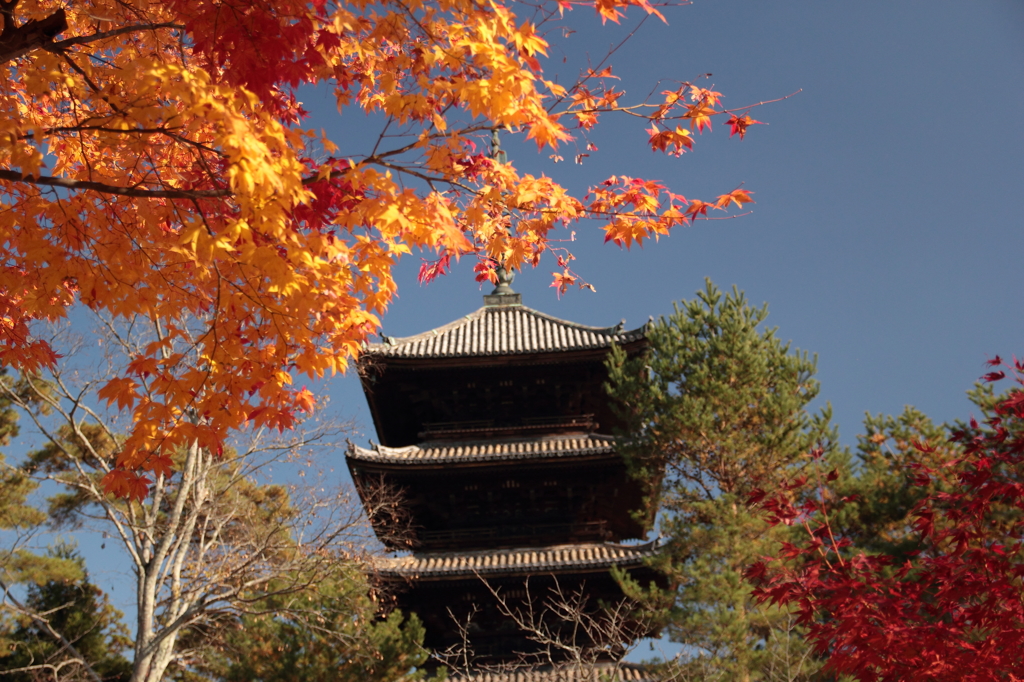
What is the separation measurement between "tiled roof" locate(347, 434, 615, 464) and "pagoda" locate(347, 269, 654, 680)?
3 centimetres

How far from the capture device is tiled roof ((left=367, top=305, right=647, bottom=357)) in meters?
13.6

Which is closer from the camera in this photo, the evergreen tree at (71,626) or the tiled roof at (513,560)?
the tiled roof at (513,560)

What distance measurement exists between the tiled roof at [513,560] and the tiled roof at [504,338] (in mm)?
3554

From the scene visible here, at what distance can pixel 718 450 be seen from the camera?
1257 centimetres

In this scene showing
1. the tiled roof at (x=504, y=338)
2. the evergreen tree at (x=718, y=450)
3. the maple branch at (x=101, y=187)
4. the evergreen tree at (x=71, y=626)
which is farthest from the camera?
the evergreen tree at (x=71, y=626)

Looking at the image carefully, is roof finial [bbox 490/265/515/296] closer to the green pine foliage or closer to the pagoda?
the pagoda

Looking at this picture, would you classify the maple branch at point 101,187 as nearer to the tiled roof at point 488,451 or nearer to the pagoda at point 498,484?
the pagoda at point 498,484

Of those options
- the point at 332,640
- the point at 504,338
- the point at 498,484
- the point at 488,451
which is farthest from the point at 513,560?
the point at 504,338

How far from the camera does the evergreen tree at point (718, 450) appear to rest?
10336 mm

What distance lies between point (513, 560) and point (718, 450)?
13.1 feet

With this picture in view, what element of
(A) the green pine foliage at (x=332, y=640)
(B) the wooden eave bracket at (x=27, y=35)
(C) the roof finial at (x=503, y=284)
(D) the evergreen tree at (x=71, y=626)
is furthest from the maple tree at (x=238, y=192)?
(D) the evergreen tree at (x=71, y=626)

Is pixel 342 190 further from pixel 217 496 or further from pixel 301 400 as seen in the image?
pixel 217 496

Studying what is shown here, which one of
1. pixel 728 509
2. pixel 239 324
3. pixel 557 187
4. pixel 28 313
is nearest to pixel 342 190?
pixel 239 324

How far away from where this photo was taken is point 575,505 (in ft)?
43.3
